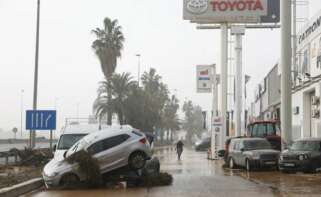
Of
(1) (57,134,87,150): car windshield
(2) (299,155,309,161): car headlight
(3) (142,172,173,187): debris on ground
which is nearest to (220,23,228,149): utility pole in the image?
(2) (299,155,309,161): car headlight

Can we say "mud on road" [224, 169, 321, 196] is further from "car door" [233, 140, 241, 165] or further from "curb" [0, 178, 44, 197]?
"curb" [0, 178, 44, 197]

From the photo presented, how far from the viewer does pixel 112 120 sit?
61.6 meters

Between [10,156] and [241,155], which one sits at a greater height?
[241,155]

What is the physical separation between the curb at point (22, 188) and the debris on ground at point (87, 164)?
147cm

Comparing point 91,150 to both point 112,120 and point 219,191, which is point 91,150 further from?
point 112,120

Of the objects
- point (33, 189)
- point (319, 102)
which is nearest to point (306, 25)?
point (319, 102)

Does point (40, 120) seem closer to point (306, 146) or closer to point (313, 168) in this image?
point (306, 146)

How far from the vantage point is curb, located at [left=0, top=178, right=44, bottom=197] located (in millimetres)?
16391

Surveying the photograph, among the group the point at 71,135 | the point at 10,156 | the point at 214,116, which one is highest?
the point at 214,116

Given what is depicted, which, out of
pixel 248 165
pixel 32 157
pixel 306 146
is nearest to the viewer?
pixel 306 146

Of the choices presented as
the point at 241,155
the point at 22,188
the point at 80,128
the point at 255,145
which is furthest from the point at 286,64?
the point at 22,188

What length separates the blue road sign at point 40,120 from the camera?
28500 millimetres

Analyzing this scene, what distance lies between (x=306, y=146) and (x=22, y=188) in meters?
12.9

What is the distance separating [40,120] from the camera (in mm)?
28750
